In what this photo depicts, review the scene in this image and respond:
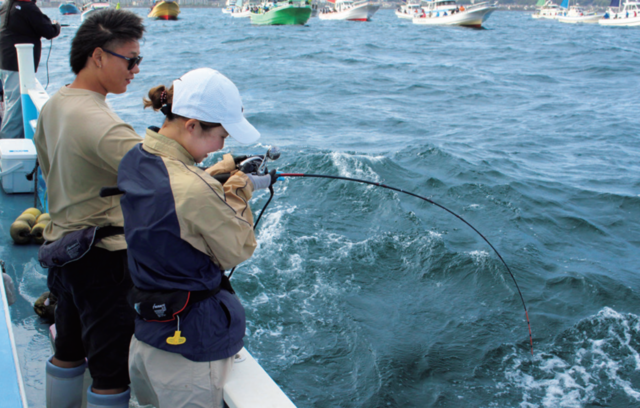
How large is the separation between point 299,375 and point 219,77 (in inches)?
111

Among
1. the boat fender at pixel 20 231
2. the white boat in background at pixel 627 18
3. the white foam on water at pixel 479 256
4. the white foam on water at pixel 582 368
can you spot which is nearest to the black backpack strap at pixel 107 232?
the boat fender at pixel 20 231

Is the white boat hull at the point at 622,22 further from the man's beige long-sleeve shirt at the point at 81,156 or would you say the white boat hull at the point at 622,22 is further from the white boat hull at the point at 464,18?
the man's beige long-sleeve shirt at the point at 81,156

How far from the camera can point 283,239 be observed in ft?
19.0

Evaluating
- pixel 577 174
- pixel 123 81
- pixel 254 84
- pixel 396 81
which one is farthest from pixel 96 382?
pixel 396 81

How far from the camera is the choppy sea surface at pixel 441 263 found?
378 cm

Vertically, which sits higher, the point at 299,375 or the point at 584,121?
the point at 584,121

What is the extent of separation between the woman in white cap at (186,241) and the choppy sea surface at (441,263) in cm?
103

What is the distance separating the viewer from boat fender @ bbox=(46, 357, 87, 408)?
2025mm

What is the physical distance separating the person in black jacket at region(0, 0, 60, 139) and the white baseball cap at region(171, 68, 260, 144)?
12.7ft

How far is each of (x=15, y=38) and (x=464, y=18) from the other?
175 feet

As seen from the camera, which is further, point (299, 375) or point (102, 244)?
point (299, 375)

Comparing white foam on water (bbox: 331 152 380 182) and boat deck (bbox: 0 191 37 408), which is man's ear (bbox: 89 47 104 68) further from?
white foam on water (bbox: 331 152 380 182)

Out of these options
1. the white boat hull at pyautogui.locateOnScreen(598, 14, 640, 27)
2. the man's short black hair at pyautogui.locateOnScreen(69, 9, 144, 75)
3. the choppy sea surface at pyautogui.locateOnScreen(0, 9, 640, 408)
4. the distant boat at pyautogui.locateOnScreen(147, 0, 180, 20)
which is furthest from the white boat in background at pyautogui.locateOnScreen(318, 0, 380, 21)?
the man's short black hair at pyautogui.locateOnScreen(69, 9, 144, 75)

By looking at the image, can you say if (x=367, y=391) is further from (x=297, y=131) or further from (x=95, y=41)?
(x=297, y=131)
